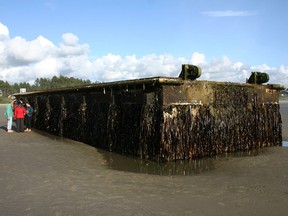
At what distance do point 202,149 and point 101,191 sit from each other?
3.70 metres

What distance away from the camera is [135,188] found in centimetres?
459

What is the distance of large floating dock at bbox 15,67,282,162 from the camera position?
688 cm

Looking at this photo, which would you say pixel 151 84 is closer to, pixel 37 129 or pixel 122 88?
pixel 122 88

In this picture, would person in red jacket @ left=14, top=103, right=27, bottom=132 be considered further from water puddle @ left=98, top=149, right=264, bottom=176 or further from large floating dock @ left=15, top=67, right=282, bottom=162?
water puddle @ left=98, top=149, right=264, bottom=176

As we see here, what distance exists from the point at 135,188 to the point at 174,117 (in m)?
2.63

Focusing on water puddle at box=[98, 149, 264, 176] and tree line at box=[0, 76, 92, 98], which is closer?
water puddle at box=[98, 149, 264, 176]

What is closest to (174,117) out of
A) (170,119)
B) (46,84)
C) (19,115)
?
(170,119)

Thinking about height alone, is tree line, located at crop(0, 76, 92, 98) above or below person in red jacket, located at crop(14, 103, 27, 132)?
above

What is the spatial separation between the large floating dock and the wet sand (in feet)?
1.92

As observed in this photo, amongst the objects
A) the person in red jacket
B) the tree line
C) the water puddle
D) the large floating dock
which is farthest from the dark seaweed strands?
the tree line

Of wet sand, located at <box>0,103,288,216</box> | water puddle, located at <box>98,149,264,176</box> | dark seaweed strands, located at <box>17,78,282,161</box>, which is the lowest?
water puddle, located at <box>98,149,264,176</box>

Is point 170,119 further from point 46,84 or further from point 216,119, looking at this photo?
point 46,84

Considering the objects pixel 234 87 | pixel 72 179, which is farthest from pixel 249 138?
pixel 72 179

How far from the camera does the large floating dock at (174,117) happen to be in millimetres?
6883
